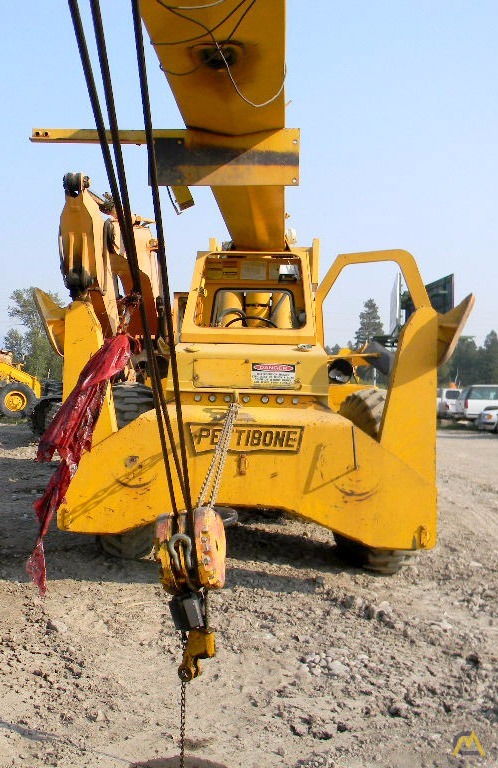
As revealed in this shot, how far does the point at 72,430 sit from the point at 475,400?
27.1 m

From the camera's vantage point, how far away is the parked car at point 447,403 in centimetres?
3169

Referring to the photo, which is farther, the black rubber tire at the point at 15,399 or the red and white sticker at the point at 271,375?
the black rubber tire at the point at 15,399

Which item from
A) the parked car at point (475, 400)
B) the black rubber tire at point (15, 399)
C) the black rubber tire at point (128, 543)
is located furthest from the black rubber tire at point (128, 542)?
the parked car at point (475, 400)

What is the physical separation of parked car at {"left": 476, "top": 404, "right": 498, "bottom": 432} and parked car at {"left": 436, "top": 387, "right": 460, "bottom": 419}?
430 cm

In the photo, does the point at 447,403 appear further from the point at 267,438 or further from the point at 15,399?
the point at 267,438

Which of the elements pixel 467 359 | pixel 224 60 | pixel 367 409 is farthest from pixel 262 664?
pixel 467 359

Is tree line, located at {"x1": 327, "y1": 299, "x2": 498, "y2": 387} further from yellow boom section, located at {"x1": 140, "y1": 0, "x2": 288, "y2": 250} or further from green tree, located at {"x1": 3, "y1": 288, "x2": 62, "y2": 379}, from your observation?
yellow boom section, located at {"x1": 140, "y1": 0, "x2": 288, "y2": 250}

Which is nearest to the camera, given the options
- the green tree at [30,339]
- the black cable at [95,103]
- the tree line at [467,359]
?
the black cable at [95,103]

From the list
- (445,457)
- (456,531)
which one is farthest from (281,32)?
(445,457)

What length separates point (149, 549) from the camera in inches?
235

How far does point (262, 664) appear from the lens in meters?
4.04

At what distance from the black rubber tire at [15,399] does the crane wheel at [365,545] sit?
15.7 m

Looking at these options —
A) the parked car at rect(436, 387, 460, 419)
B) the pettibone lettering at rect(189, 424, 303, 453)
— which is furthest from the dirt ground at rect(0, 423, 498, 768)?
the parked car at rect(436, 387, 460, 419)

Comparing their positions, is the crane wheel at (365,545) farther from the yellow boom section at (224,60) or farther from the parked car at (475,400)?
the parked car at (475,400)
